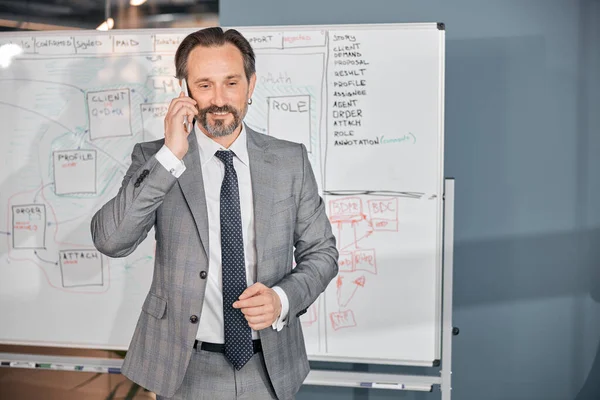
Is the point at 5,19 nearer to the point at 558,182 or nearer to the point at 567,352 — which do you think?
the point at 558,182

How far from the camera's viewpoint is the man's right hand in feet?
4.88

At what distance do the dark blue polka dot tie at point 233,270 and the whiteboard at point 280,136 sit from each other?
1.05m

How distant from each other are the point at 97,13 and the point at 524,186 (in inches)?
84.8

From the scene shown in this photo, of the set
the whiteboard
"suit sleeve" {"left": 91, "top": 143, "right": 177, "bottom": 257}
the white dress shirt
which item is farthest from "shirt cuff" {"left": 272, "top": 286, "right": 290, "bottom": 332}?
the whiteboard

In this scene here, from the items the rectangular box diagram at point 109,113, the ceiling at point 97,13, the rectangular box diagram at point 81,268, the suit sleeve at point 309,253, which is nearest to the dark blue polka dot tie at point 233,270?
the suit sleeve at point 309,253

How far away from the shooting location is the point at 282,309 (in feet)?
4.88

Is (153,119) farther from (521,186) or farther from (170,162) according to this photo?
(521,186)

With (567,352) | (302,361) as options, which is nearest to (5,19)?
(302,361)

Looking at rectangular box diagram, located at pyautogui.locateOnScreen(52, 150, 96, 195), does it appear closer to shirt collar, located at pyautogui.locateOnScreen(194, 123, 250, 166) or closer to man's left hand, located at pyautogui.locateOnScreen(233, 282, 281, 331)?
shirt collar, located at pyautogui.locateOnScreen(194, 123, 250, 166)

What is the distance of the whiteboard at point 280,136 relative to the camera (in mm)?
2578

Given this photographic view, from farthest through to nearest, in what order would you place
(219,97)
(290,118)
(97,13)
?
(97,13)
(290,118)
(219,97)

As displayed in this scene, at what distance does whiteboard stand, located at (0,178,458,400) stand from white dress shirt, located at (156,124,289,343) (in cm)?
110

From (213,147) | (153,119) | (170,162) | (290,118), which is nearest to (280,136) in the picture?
(290,118)

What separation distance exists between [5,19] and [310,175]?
7.15 ft
